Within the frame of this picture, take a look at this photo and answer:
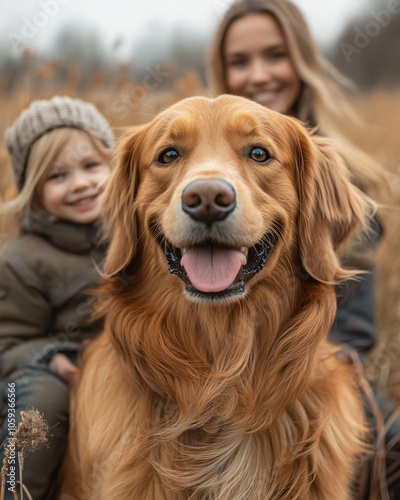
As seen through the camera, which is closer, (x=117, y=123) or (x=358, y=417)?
(x=358, y=417)

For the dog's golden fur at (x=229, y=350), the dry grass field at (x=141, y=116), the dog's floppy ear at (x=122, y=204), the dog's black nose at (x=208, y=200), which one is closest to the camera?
the dog's black nose at (x=208, y=200)

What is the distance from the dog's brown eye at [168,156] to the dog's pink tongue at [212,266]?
1.39 ft

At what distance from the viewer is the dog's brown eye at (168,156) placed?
248 cm

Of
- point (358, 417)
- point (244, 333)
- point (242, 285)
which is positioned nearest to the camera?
point (242, 285)

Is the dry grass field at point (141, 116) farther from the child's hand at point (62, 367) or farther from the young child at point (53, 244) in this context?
the child's hand at point (62, 367)

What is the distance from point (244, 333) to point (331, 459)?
65cm

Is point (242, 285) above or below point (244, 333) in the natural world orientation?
above

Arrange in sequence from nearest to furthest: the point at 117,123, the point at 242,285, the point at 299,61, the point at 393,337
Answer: the point at 242,285 → the point at 299,61 → the point at 393,337 → the point at 117,123

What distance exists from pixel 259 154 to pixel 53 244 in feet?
4.55

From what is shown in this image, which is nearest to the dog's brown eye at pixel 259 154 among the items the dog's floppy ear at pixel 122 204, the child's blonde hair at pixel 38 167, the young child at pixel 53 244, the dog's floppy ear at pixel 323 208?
the dog's floppy ear at pixel 323 208

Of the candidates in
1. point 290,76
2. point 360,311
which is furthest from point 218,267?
point 290,76

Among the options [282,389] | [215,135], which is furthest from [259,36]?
[282,389]

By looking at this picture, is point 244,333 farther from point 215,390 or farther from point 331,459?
point 331,459

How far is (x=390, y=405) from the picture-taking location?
345cm
